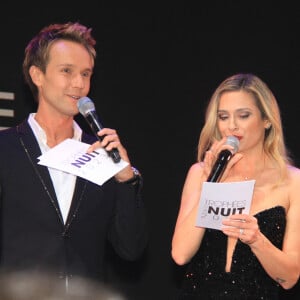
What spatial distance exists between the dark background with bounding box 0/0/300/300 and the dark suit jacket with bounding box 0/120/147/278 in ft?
3.39

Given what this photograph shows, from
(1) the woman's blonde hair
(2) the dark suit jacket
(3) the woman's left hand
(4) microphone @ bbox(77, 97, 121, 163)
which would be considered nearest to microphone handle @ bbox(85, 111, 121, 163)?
(4) microphone @ bbox(77, 97, 121, 163)

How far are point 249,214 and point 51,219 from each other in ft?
2.84

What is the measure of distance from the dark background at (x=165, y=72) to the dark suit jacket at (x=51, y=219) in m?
1.03

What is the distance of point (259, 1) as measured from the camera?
475cm

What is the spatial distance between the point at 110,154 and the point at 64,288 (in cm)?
59

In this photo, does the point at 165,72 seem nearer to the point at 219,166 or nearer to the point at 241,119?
the point at 241,119

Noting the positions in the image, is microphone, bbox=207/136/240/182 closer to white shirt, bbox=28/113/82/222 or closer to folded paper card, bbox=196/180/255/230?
folded paper card, bbox=196/180/255/230

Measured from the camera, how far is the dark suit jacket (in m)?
3.07

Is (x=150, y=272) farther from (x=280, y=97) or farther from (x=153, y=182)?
(x=280, y=97)

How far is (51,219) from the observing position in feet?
10.1

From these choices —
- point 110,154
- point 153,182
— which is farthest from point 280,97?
point 110,154

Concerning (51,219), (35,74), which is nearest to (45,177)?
(51,219)

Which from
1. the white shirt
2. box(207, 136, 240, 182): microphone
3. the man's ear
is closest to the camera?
box(207, 136, 240, 182): microphone

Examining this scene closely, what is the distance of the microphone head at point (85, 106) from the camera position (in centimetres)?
305
